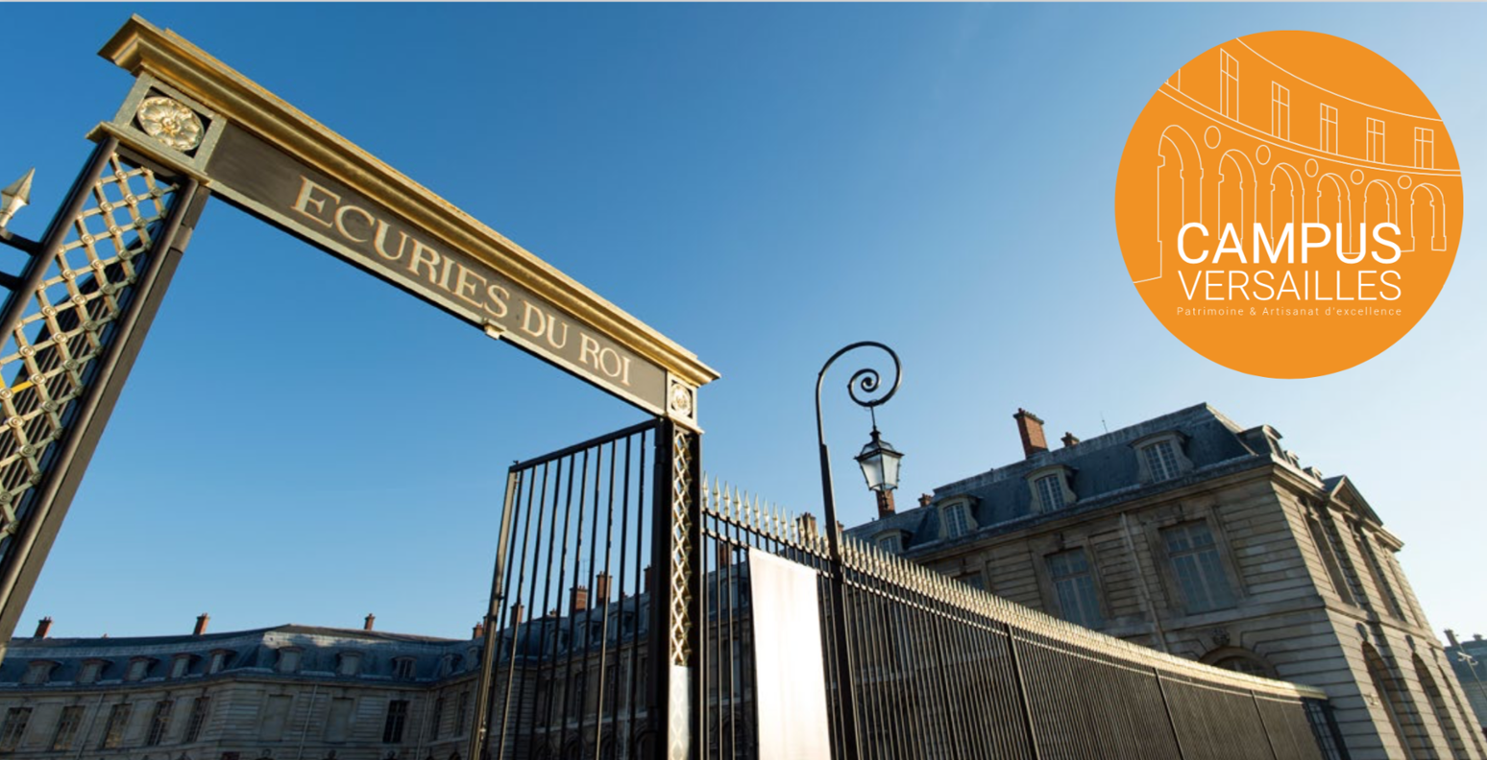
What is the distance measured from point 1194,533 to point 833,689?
21.0 metres

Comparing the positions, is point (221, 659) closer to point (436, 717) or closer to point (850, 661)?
point (436, 717)

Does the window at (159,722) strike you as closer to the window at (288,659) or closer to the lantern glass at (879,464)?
the window at (288,659)

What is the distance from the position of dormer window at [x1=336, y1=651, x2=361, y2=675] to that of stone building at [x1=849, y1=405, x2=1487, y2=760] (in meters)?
32.6

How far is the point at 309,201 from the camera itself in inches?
147

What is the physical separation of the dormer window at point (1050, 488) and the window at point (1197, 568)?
10.9 ft

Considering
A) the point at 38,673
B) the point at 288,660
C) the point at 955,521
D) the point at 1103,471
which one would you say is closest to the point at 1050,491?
the point at 1103,471

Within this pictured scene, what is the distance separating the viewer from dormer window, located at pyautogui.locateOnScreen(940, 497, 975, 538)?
88.2 ft

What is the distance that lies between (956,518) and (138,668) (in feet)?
144

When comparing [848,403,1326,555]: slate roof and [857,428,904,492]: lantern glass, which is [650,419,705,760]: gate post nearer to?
[857,428,904,492]: lantern glass

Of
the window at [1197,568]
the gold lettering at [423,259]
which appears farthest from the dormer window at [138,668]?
the window at [1197,568]

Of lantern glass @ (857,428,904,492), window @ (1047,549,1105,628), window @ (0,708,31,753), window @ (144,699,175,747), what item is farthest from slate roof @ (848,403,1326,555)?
window @ (0,708,31,753)

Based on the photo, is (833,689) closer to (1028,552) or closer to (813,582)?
(813,582)

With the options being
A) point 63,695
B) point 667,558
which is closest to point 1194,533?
point 667,558

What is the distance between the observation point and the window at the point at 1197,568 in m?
20.9
